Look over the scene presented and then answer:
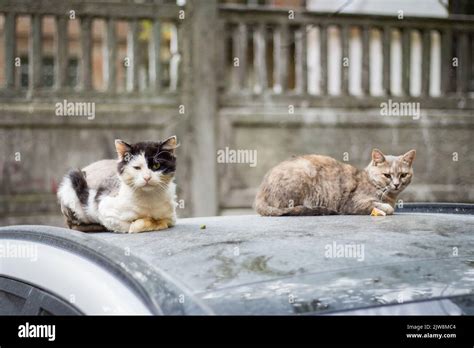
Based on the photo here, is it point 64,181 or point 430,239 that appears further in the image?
point 64,181

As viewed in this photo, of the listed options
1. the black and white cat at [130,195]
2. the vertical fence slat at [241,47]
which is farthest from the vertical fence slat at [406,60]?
the black and white cat at [130,195]

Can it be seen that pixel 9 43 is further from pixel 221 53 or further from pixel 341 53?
pixel 341 53

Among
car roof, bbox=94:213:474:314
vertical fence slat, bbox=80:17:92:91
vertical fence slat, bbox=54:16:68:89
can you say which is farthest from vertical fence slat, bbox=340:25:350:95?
car roof, bbox=94:213:474:314

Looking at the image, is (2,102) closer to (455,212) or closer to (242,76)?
(242,76)

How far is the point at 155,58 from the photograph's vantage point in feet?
18.5

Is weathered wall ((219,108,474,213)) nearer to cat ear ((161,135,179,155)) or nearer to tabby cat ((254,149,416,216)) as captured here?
tabby cat ((254,149,416,216))

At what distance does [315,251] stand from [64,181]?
1326mm

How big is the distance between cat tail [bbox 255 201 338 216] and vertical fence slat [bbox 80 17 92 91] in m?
3.00

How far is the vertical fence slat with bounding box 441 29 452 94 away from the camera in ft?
19.9

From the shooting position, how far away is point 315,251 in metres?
1.48

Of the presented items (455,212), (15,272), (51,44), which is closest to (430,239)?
(455,212)

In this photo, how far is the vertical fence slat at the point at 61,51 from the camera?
5.38 m
